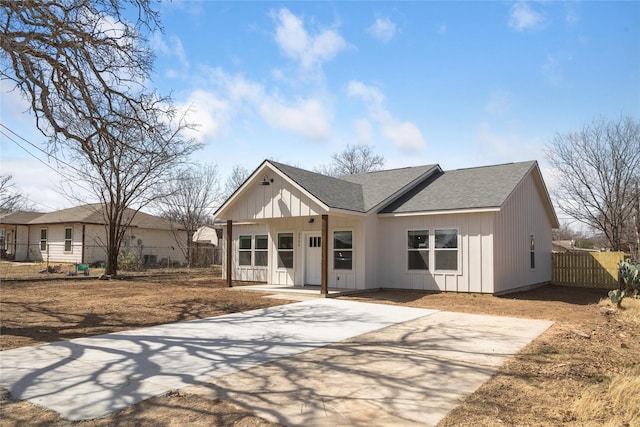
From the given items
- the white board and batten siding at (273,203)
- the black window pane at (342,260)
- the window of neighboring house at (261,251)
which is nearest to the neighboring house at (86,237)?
the window of neighboring house at (261,251)

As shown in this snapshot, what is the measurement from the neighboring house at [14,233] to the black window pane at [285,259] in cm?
2635

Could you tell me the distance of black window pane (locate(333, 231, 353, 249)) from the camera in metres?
15.4

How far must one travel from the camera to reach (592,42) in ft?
39.9

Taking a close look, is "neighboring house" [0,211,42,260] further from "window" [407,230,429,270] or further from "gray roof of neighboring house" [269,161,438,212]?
"window" [407,230,429,270]

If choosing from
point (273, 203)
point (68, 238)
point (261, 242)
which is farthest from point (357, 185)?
point (68, 238)

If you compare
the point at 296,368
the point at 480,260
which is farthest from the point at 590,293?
the point at 296,368

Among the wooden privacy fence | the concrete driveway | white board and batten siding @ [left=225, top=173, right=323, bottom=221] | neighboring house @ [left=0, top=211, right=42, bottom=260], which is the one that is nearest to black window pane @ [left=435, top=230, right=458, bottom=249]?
white board and batten siding @ [left=225, top=173, right=323, bottom=221]

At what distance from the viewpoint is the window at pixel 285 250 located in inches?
677

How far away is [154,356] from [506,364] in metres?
5.06

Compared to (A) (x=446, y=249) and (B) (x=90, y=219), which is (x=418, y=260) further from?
(B) (x=90, y=219)

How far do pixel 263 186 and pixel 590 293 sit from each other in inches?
509

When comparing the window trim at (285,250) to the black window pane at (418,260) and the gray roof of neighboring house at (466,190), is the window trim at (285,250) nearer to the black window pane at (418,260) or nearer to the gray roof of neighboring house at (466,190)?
the gray roof of neighboring house at (466,190)

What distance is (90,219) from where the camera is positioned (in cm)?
2959

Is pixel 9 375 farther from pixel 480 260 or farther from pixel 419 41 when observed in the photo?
pixel 480 260
